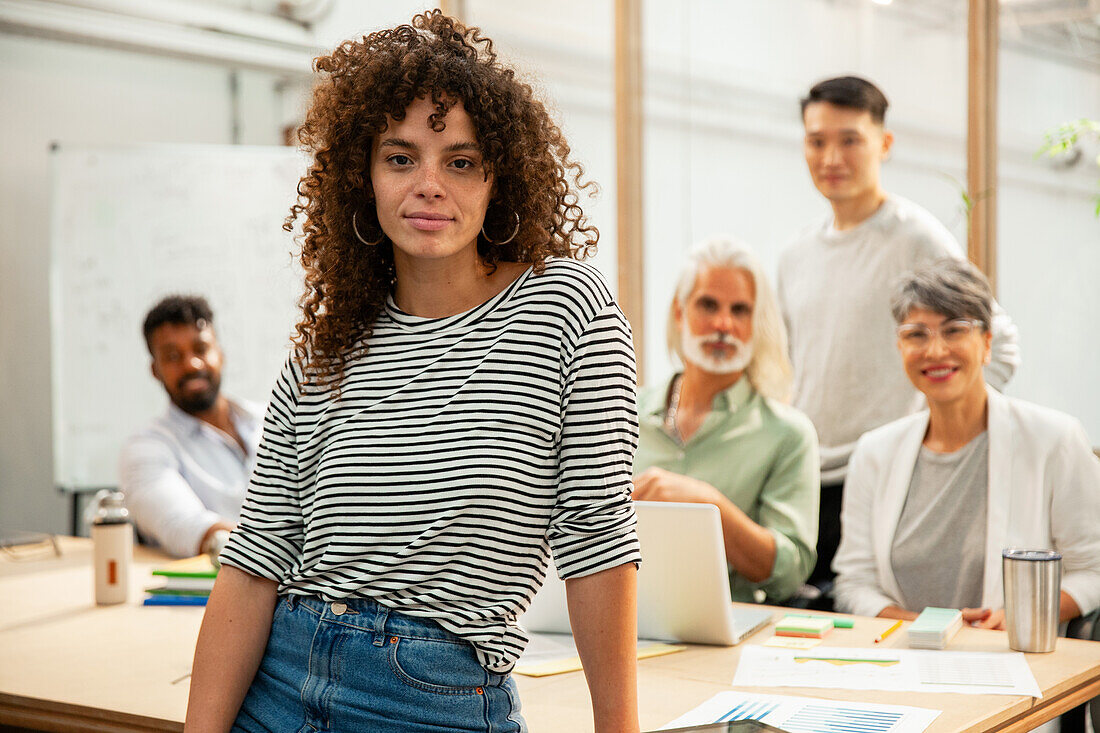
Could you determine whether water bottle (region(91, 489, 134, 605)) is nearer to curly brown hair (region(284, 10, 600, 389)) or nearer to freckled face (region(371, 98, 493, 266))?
curly brown hair (region(284, 10, 600, 389))

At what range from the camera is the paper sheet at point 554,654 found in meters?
1.73

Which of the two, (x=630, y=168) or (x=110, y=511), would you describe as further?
(x=630, y=168)

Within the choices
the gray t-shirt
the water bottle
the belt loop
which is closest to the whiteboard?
the water bottle

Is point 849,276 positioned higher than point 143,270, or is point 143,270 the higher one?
point 143,270

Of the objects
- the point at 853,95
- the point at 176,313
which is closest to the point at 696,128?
the point at 853,95

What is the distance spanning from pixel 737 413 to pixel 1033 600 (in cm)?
109

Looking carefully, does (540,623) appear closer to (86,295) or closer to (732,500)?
(732,500)

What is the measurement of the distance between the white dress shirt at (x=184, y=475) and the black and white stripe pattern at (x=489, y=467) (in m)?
1.69

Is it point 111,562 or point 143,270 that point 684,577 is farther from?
point 143,270

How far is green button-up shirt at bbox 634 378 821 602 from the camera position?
8.23ft

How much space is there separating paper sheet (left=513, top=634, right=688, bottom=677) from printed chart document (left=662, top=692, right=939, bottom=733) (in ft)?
0.92

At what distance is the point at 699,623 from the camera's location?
6.11 ft

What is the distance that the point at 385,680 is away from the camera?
118cm

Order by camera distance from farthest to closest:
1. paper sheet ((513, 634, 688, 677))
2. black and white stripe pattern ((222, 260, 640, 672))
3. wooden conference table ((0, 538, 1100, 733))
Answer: paper sheet ((513, 634, 688, 677)) → wooden conference table ((0, 538, 1100, 733)) → black and white stripe pattern ((222, 260, 640, 672))
